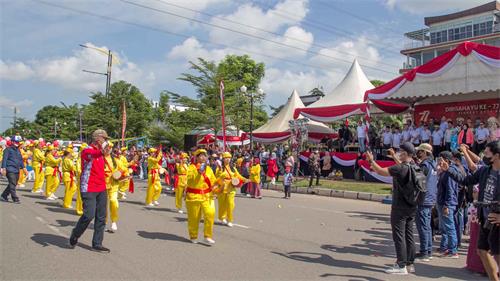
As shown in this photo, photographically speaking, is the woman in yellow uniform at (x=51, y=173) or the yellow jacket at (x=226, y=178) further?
the woman in yellow uniform at (x=51, y=173)

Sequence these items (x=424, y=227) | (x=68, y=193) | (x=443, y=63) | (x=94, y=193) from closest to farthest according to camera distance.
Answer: (x=424, y=227) → (x=94, y=193) → (x=68, y=193) → (x=443, y=63)

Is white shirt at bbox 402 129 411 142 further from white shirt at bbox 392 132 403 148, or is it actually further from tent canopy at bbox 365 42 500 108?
tent canopy at bbox 365 42 500 108

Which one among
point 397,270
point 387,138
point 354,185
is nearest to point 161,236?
point 397,270

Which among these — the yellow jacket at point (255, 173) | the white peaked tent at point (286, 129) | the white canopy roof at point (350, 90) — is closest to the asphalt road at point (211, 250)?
the yellow jacket at point (255, 173)

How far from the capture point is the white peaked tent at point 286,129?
28.0m

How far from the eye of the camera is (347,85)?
2355cm

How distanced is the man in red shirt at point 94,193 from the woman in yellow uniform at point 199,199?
Result: 1490 mm

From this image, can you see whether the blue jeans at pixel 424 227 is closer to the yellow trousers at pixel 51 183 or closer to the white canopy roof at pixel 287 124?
the yellow trousers at pixel 51 183

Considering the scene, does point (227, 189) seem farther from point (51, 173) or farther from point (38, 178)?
point (38, 178)

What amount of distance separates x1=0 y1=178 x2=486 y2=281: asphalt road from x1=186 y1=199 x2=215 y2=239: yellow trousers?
278 millimetres

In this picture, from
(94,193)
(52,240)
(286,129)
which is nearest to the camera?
(94,193)

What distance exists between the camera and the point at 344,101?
74.1 feet

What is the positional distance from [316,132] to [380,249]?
826 inches

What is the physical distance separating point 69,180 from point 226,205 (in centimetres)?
493
